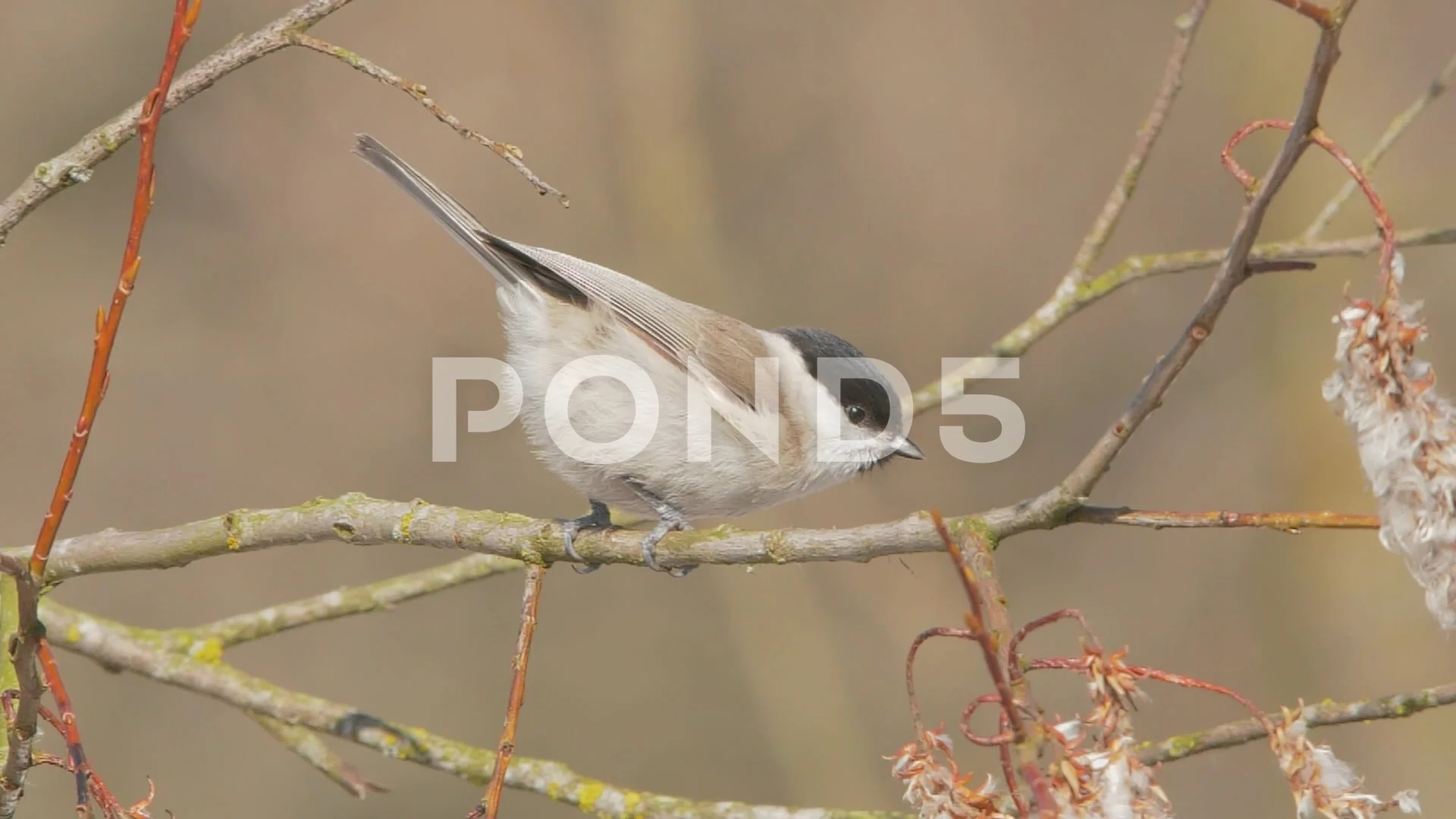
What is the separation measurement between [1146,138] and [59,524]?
215cm

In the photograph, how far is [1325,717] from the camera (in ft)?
6.17

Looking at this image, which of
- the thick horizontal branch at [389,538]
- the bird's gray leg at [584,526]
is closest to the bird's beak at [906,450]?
the bird's gray leg at [584,526]

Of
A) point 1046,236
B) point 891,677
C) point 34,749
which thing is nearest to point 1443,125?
point 1046,236

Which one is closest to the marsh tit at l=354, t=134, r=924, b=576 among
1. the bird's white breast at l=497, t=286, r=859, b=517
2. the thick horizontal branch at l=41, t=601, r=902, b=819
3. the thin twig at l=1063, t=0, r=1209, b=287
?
the bird's white breast at l=497, t=286, r=859, b=517

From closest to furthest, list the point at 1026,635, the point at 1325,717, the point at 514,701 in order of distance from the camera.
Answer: the point at 1026,635
the point at 514,701
the point at 1325,717

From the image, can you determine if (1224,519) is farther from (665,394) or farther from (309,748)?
(309,748)

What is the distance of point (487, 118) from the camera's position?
19.4 feet

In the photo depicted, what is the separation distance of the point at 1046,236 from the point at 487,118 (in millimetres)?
2661

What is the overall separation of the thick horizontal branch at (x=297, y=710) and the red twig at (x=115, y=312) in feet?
3.79

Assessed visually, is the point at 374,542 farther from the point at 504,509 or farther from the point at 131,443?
the point at 131,443

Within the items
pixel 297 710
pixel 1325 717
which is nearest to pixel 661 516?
Result: pixel 297 710

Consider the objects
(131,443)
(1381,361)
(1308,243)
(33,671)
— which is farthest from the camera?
(131,443)

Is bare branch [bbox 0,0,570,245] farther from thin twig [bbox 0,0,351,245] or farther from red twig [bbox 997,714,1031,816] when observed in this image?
red twig [bbox 997,714,1031,816]

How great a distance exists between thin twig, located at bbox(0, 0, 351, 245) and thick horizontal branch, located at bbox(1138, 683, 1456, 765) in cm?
172
